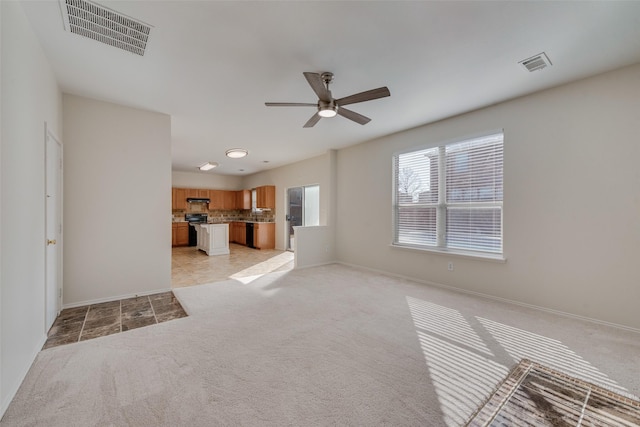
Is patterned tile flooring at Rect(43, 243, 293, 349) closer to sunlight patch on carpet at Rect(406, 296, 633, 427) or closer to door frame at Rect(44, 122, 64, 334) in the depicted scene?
door frame at Rect(44, 122, 64, 334)

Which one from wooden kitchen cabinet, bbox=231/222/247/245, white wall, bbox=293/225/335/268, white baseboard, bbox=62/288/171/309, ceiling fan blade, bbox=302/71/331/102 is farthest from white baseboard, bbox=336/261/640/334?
wooden kitchen cabinet, bbox=231/222/247/245

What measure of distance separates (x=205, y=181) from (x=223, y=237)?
3.52 metres

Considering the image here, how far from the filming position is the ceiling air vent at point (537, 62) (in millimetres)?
2543

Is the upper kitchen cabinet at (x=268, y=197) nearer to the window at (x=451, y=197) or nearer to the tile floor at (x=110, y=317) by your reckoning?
the window at (x=451, y=197)

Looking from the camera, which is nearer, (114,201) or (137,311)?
(137,311)

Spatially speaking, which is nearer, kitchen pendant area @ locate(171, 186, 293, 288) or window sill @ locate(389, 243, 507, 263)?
window sill @ locate(389, 243, 507, 263)

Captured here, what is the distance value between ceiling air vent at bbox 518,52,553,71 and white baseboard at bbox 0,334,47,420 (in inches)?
191

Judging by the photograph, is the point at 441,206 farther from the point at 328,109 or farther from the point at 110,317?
the point at 110,317

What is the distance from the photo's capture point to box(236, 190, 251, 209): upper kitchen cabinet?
10.0 metres

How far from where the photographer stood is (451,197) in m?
4.20

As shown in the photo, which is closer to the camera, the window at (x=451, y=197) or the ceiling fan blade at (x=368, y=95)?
the ceiling fan blade at (x=368, y=95)

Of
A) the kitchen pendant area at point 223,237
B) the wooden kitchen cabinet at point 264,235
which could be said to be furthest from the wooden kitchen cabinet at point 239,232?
the wooden kitchen cabinet at point 264,235

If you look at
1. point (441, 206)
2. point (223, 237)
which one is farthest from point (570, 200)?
point (223, 237)

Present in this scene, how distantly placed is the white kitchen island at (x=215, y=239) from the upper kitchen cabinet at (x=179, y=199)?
87.5 inches
